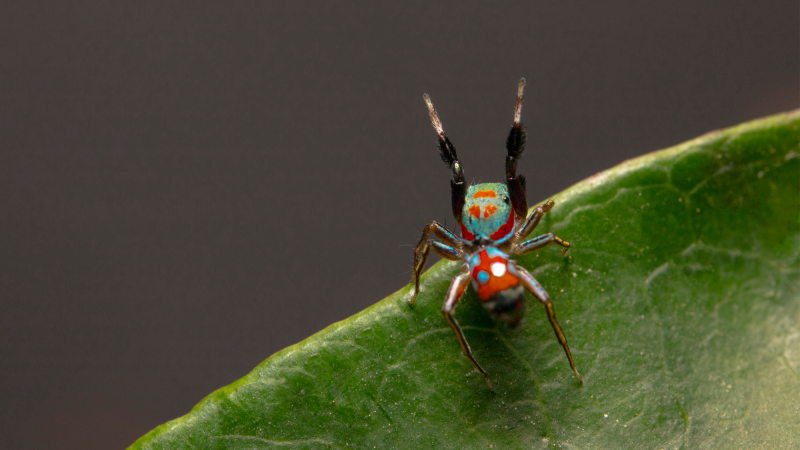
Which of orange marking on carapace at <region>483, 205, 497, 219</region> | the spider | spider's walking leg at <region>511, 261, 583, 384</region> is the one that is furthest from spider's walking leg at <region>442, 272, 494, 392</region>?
orange marking on carapace at <region>483, 205, 497, 219</region>

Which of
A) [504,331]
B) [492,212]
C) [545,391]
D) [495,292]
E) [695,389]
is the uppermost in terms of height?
[492,212]

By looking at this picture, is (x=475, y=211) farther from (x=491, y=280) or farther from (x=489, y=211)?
(x=491, y=280)

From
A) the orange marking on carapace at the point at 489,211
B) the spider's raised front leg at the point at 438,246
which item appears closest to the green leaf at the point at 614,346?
the spider's raised front leg at the point at 438,246

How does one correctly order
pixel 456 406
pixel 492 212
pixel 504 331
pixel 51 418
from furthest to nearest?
pixel 51 418 → pixel 492 212 → pixel 504 331 → pixel 456 406

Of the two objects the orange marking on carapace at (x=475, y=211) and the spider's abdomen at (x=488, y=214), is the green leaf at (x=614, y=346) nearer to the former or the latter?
the spider's abdomen at (x=488, y=214)

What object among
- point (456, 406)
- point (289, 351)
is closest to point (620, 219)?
point (456, 406)

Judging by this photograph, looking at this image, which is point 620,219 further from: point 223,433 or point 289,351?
point 223,433

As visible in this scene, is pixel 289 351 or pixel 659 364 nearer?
pixel 289 351

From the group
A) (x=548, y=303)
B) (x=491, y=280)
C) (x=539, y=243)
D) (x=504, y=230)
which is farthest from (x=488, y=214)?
(x=548, y=303)

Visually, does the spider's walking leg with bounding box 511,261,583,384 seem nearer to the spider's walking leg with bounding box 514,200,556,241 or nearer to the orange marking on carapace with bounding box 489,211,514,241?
the spider's walking leg with bounding box 514,200,556,241
